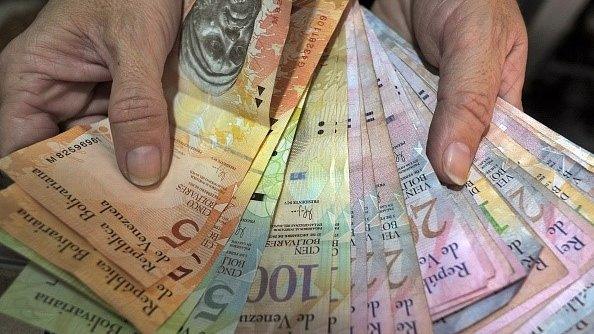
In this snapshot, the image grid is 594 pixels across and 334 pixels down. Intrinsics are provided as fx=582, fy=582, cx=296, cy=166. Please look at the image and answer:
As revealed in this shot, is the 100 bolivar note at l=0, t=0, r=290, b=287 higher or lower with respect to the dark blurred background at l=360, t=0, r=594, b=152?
lower

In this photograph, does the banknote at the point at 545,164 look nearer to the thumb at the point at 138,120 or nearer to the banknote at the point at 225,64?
the banknote at the point at 225,64

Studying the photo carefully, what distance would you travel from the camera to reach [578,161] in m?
0.74

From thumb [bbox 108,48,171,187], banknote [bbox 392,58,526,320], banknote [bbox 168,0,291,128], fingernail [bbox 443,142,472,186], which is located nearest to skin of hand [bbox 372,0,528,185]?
fingernail [bbox 443,142,472,186]

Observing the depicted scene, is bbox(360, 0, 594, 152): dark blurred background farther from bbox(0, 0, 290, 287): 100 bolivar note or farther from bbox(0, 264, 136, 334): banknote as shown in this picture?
bbox(0, 264, 136, 334): banknote

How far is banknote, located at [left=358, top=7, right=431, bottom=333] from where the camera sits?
0.61m

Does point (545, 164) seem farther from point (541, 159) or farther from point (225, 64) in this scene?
point (225, 64)

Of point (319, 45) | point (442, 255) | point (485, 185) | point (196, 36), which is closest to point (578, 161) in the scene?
point (485, 185)

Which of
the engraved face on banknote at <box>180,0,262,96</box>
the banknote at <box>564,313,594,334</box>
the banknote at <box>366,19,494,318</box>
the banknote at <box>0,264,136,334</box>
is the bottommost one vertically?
the banknote at <box>0,264,136,334</box>

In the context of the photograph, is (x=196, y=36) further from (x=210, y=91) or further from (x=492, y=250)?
(x=492, y=250)

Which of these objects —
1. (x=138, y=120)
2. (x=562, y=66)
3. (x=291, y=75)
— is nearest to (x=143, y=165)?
(x=138, y=120)

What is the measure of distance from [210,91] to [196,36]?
0.08 m

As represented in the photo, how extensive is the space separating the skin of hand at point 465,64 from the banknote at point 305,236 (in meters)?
0.14

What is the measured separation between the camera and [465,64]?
783 millimetres

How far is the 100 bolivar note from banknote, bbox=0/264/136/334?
0.17 feet
